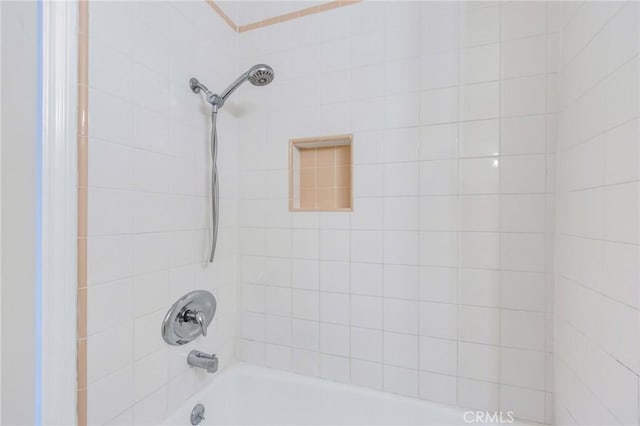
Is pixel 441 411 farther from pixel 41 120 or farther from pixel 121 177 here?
pixel 41 120

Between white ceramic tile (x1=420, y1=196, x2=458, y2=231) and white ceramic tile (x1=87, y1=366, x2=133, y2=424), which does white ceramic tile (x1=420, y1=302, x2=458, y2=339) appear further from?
white ceramic tile (x1=87, y1=366, x2=133, y2=424)

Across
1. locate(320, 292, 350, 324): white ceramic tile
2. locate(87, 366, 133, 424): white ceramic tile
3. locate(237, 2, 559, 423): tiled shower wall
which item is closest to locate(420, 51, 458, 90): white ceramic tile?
locate(237, 2, 559, 423): tiled shower wall

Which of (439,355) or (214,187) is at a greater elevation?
(214,187)

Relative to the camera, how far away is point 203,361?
1.24 metres

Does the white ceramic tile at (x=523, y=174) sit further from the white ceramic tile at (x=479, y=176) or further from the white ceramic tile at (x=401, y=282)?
the white ceramic tile at (x=401, y=282)

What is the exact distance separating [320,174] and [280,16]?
2.76 ft

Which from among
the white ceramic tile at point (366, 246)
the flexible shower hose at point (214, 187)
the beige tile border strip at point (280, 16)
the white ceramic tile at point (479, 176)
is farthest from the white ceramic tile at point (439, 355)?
the beige tile border strip at point (280, 16)

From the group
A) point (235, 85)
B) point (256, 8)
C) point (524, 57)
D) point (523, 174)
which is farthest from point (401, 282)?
point (256, 8)

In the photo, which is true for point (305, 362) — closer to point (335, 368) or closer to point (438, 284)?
point (335, 368)

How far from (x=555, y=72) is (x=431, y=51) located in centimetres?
47

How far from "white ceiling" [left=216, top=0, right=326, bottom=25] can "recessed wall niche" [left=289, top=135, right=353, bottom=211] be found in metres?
0.68

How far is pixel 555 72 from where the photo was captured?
3.59 ft

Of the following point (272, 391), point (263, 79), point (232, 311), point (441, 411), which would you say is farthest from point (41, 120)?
point (441, 411)

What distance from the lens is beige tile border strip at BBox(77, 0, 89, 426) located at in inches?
33.4
